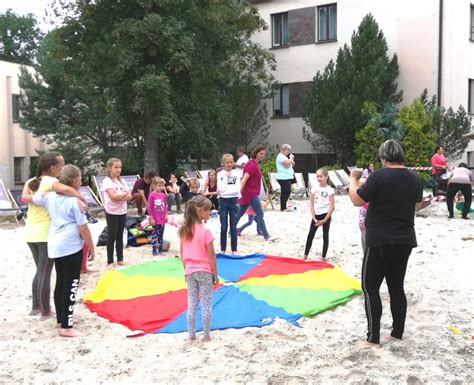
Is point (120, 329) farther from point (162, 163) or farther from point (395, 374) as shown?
point (162, 163)

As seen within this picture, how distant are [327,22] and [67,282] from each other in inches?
896

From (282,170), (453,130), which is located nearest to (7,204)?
(282,170)

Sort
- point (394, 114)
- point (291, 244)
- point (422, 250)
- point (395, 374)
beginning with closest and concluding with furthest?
point (395, 374) < point (422, 250) < point (291, 244) < point (394, 114)

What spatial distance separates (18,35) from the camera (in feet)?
195

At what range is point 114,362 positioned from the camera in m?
5.06

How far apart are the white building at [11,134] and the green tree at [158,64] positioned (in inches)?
348

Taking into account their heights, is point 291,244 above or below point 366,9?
below

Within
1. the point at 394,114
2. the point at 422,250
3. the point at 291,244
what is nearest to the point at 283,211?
the point at 291,244

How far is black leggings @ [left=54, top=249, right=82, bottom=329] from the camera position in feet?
18.7

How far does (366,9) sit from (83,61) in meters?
12.4

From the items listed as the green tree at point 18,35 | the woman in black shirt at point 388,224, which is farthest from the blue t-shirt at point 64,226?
the green tree at point 18,35

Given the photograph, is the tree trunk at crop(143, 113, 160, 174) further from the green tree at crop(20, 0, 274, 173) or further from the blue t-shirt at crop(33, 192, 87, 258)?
the blue t-shirt at crop(33, 192, 87, 258)

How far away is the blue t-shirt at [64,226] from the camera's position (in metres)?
5.65

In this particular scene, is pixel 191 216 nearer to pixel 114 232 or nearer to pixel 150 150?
pixel 114 232
